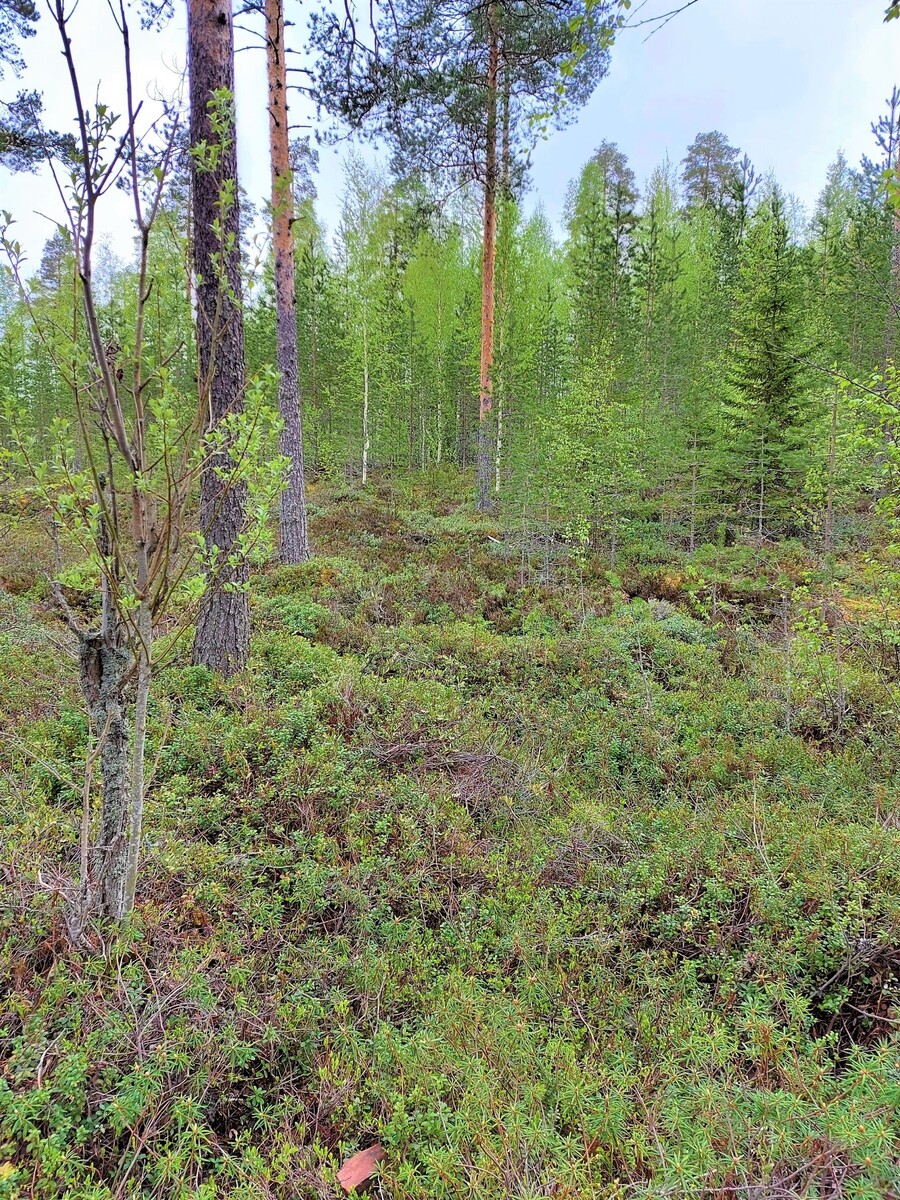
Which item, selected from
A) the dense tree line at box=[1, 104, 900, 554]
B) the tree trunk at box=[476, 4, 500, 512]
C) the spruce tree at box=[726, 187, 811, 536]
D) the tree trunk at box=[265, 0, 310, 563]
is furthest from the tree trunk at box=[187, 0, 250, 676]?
the spruce tree at box=[726, 187, 811, 536]

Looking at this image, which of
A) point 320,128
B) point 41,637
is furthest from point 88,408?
point 320,128

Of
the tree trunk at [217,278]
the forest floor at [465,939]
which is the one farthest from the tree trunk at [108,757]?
the tree trunk at [217,278]

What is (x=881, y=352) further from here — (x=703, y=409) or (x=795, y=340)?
(x=703, y=409)

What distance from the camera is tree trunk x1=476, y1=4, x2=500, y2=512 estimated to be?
11383 mm

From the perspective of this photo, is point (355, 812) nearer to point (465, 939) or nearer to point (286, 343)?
point (465, 939)

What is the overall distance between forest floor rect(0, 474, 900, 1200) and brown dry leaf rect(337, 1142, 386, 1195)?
5 centimetres

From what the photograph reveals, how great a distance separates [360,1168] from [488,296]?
14281 millimetres

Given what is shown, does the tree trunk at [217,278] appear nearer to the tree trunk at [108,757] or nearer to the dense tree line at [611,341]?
the dense tree line at [611,341]

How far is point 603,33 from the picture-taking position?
4.90 ft

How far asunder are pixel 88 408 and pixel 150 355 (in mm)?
301

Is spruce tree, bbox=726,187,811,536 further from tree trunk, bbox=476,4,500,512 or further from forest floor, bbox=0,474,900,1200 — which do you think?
forest floor, bbox=0,474,900,1200

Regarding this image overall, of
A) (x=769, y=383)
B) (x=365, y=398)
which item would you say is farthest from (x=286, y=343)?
(x=365, y=398)

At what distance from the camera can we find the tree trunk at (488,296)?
11.4m

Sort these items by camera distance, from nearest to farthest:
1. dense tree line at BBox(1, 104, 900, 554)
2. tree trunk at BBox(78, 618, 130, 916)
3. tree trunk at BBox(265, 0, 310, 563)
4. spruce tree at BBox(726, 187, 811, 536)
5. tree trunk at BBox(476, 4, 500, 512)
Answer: tree trunk at BBox(78, 618, 130, 916)
tree trunk at BBox(265, 0, 310, 563)
dense tree line at BBox(1, 104, 900, 554)
spruce tree at BBox(726, 187, 811, 536)
tree trunk at BBox(476, 4, 500, 512)
